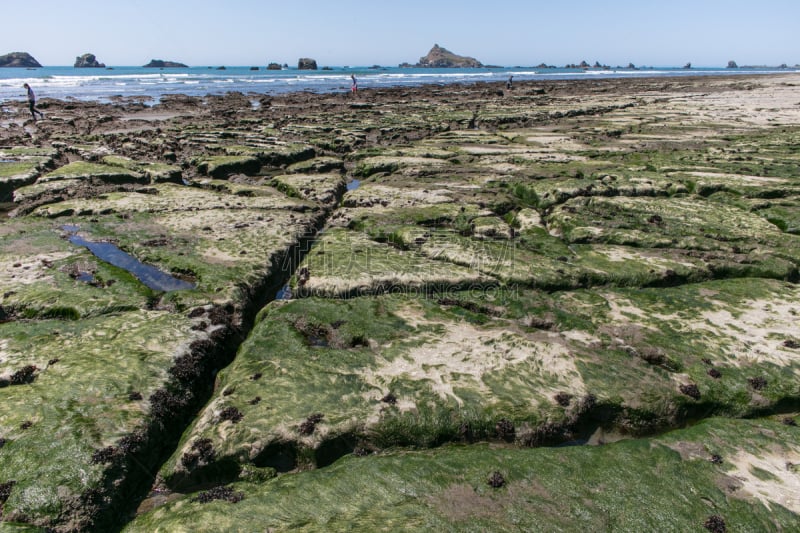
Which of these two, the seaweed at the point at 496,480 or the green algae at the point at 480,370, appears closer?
the seaweed at the point at 496,480

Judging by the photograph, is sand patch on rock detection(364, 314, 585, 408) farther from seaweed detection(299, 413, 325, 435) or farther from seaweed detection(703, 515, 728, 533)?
seaweed detection(703, 515, 728, 533)

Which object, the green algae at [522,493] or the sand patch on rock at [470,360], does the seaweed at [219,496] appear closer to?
the green algae at [522,493]

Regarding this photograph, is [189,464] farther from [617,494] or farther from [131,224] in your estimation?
[131,224]

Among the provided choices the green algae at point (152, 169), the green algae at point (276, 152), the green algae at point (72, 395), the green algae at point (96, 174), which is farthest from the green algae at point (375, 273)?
the green algae at point (276, 152)

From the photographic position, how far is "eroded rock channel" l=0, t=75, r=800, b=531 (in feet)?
20.3

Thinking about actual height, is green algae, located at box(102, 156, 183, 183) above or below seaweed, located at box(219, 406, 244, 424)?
above

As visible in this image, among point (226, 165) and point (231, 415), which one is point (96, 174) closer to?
point (226, 165)

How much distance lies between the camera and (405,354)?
29.9 feet

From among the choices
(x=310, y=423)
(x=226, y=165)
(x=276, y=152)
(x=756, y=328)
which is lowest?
(x=310, y=423)

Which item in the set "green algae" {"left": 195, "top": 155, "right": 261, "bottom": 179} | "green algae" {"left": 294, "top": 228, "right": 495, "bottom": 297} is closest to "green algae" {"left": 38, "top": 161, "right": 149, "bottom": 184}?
"green algae" {"left": 195, "top": 155, "right": 261, "bottom": 179}

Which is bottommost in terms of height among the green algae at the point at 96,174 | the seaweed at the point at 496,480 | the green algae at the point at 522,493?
the green algae at the point at 522,493

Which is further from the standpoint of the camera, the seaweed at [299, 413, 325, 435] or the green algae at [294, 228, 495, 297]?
the green algae at [294, 228, 495, 297]

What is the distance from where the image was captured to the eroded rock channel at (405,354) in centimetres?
619

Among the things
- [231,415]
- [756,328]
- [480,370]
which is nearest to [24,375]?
[231,415]
